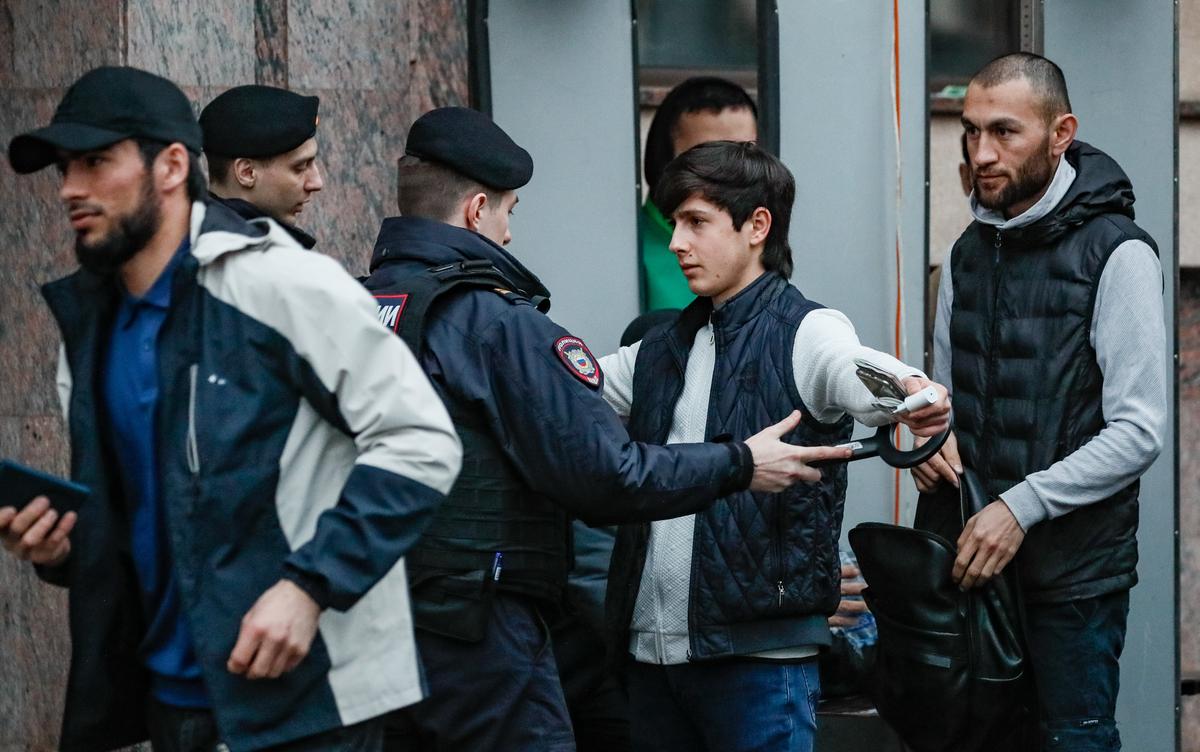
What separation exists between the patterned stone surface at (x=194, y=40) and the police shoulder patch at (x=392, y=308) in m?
1.96

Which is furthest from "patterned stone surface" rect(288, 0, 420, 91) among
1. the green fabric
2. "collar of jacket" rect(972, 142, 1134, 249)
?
"collar of jacket" rect(972, 142, 1134, 249)

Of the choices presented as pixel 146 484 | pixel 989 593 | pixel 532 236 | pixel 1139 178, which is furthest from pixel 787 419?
pixel 1139 178

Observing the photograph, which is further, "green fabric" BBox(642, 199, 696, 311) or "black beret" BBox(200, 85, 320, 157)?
"green fabric" BBox(642, 199, 696, 311)

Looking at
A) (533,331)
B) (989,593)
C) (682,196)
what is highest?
(682,196)

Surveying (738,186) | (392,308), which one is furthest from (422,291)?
(738,186)

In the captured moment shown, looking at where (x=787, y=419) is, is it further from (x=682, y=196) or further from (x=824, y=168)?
(x=824, y=168)

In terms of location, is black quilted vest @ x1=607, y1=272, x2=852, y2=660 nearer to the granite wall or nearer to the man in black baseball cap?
the man in black baseball cap

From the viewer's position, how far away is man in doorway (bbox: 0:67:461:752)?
268cm

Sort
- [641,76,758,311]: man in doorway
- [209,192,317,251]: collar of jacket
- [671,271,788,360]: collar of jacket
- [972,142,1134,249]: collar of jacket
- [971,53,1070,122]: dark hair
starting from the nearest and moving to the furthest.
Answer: [671,271,788,360]: collar of jacket → [209,192,317,251]: collar of jacket → [972,142,1134,249]: collar of jacket → [971,53,1070,122]: dark hair → [641,76,758,311]: man in doorway

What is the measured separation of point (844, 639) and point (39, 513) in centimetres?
262

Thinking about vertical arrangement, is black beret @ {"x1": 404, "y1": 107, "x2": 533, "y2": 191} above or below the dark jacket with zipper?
above

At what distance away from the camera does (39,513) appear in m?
2.74

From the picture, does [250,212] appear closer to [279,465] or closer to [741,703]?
[279,465]

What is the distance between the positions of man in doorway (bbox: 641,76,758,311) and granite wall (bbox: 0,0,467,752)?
0.83 metres
